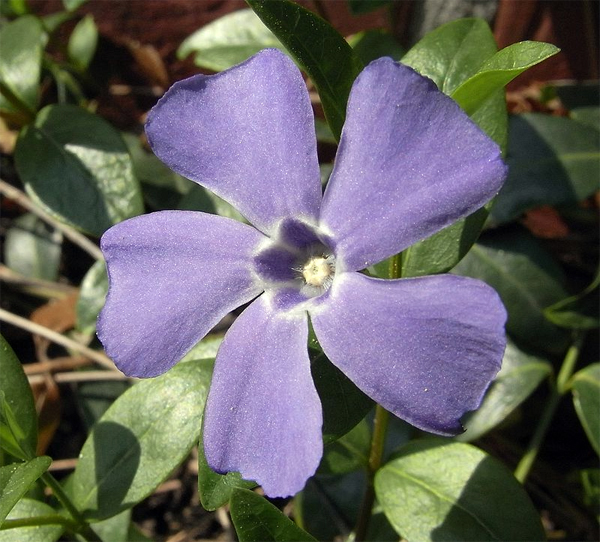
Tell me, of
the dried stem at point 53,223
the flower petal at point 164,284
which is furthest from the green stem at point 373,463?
the dried stem at point 53,223

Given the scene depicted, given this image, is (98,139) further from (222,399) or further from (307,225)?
(222,399)

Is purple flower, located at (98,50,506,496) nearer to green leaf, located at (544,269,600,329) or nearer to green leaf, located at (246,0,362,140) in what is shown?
green leaf, located at (246,0,362,140)

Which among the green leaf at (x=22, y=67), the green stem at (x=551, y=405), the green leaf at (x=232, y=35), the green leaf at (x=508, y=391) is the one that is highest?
the green leaf at (x=22, y=67)

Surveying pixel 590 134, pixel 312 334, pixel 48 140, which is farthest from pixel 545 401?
pixel 48 140

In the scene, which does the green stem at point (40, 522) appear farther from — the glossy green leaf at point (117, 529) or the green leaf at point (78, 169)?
the green leaf at point (78, 169)

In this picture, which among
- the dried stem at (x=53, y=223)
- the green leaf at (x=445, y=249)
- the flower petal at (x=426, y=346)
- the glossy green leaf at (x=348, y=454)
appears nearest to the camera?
the flower petal at (x=426, y=346)

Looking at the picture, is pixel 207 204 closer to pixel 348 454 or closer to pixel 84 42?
pixel 348 454

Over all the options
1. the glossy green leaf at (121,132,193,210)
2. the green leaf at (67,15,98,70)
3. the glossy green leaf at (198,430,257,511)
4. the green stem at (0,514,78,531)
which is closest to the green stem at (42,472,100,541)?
the green stem at (0,514,78,531)
